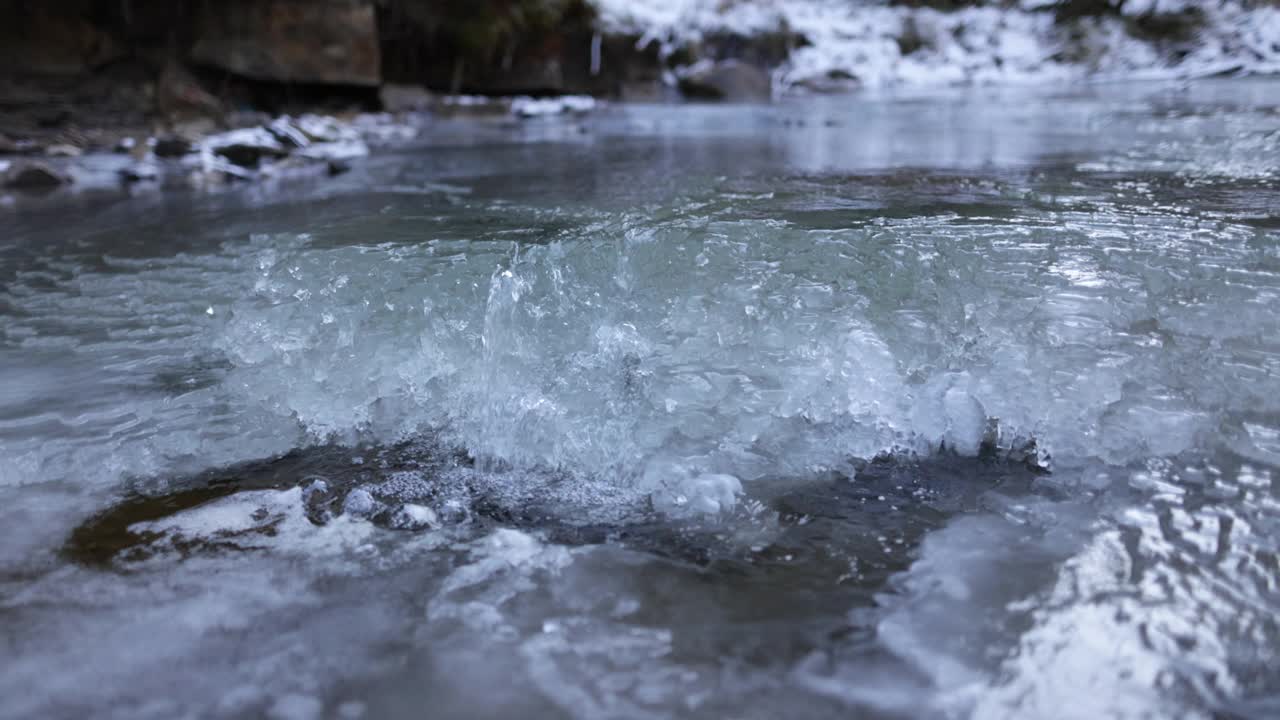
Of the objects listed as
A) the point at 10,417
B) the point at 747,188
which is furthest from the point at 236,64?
the point at 10,417

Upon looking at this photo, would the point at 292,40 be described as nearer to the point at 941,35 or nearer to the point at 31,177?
the point at 31,177

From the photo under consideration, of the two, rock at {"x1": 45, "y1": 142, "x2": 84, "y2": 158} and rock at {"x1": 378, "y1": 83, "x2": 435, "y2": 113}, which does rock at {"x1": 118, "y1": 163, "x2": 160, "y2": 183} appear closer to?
rock at {"x1": 45, "y1": 142, "x2": 84, "y2": 158}

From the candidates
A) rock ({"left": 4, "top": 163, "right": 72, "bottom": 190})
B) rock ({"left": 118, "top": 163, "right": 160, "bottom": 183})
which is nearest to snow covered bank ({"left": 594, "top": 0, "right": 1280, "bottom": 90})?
rock ({"left": 118, "top": 163, "right": 160, "bottom": 183})

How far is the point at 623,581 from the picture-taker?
1.56 meters

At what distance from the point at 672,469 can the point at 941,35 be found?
101ft

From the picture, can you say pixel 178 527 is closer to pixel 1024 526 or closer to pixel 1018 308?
pixel 1024 526

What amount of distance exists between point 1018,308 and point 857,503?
0.85 m

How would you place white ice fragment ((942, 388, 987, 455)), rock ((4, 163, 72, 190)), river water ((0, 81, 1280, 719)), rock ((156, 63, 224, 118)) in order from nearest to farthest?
river water ((0, 81, 1280, 719)) → white ice fragment ((942, 388, 987, 455)) → rock ((4, 163, 72, 190)) → rock ((156, 63, 224, 118))

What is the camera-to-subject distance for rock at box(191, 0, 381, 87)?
40.8 feet

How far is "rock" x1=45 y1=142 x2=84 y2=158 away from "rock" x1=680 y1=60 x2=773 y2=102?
15496 millimetres

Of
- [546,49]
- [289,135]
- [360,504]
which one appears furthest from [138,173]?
[546,49]

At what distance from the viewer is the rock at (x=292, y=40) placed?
12.4 meters

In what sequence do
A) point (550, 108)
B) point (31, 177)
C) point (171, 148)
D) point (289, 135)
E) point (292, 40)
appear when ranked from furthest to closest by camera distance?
point (550, 108) → point (292, 40) → point (289, 135) → point (171, 148) → point (31, 177)

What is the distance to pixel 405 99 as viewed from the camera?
15336 mm
